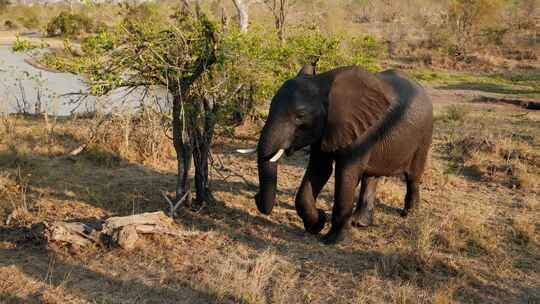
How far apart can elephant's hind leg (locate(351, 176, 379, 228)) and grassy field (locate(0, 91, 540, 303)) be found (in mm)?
140

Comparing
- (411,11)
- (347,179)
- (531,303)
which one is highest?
(411,11)

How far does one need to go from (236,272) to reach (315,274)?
2.70 ft

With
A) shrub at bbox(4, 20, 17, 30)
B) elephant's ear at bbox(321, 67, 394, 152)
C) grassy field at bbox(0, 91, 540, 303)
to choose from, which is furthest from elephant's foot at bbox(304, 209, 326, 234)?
shrub at bbox(4, 20, 17, 30)

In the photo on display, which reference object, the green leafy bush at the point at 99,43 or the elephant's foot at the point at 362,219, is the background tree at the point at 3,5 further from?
the elephant's foot at the point at 362,219

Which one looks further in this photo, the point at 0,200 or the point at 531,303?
the point at 0,200

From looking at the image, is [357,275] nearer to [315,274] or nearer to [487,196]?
[315,274]

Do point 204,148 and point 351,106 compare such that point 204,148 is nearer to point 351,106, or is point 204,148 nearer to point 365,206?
point 351,106

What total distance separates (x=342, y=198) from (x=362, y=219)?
0.84 meters

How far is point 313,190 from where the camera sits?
5918 mm

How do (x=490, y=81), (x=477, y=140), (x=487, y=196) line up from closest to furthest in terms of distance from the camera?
(x=487, y=196) → (x=477, y=140) → (x=490, y=81)

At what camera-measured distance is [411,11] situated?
149ft

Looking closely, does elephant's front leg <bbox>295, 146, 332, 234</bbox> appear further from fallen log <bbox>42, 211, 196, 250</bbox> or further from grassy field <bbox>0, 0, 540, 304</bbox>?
fallen log <bbox>42, 211, 196, 250</bbox>

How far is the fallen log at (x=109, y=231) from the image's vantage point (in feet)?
16.8

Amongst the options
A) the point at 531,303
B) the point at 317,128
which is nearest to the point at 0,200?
the point at 317,128
